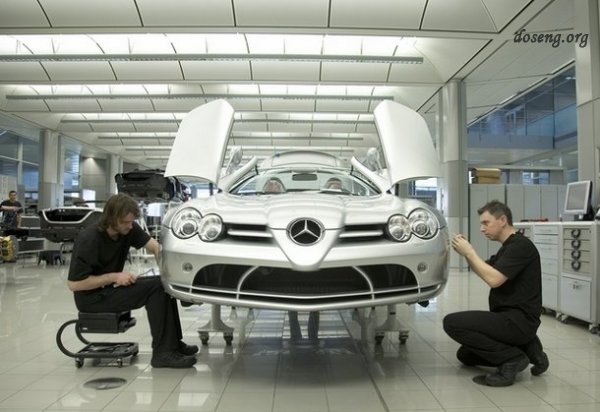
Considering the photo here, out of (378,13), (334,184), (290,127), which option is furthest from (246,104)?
(334,184)

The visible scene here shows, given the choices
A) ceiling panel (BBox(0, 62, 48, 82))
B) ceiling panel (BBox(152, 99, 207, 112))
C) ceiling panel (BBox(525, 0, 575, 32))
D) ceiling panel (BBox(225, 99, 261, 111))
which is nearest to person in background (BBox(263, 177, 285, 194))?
ceiling panel (BBox(525, 0, 575, 32))

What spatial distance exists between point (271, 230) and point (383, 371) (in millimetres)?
1139

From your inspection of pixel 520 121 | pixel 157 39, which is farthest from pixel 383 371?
pixel 520 121

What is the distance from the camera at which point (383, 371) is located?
274cm

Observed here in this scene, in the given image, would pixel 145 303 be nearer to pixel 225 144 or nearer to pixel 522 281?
pixel 225 144

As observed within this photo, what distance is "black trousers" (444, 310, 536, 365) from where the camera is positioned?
255cm

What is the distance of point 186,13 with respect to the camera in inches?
258

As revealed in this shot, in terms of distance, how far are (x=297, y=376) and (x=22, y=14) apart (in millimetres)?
6578

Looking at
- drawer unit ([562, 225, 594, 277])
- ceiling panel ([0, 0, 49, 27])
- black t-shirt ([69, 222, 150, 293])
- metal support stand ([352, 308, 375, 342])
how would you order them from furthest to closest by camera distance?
ceiling panel ([0, 0, 49, 27]) < drawer unit ([562, 225, 594, 277]) < metal support stand ([352, 308, 375, 342]) < black t-shirt ([69, 222, 150, 293])

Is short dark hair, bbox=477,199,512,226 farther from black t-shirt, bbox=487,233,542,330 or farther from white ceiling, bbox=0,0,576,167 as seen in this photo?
white ceiling, bbox=0,0,576,167

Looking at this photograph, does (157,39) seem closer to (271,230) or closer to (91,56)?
(91,56)

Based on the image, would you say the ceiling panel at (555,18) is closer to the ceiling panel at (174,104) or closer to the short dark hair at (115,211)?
the short dark hair at (115,211)

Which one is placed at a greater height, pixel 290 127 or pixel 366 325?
pixel 290 127

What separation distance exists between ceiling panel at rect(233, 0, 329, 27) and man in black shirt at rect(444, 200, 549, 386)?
192 inches
